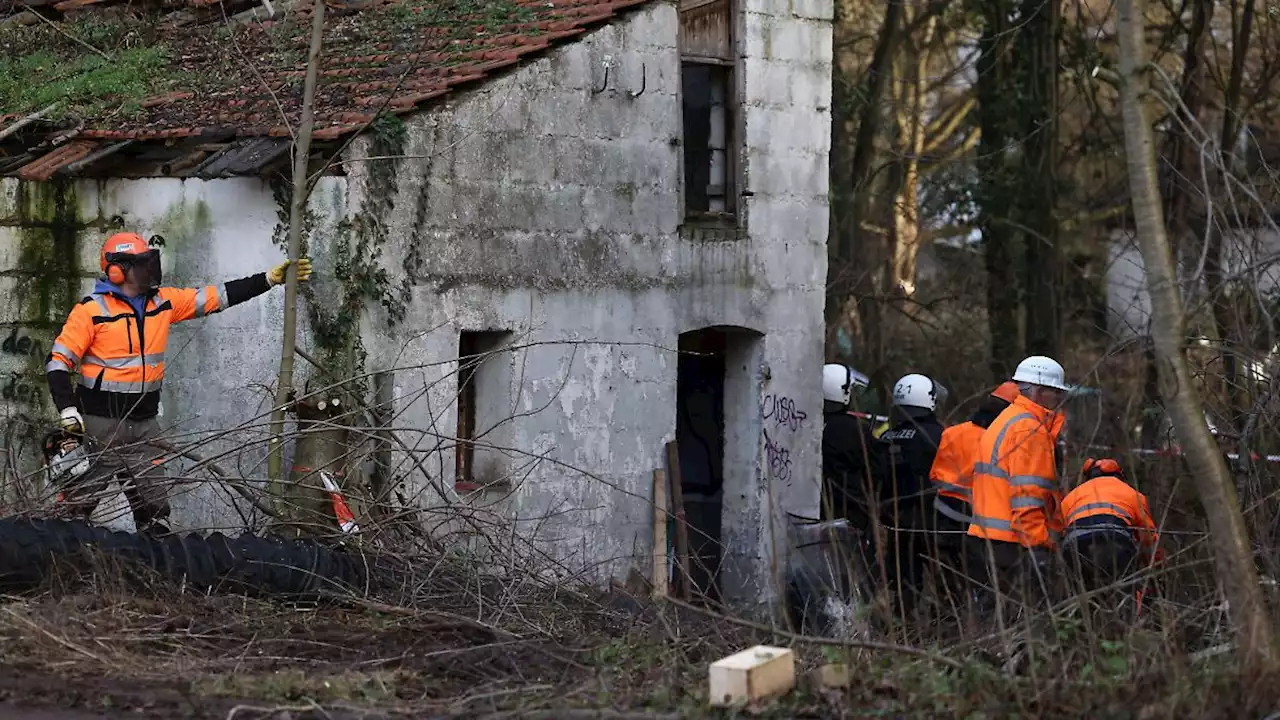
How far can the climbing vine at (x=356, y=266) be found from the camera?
11875 millimetres

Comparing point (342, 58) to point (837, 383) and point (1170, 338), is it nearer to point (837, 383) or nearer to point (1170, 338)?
point (837, 383)

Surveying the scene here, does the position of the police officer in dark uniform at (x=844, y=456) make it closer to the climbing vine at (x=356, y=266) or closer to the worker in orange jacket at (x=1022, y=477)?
the worker in orange jacket at (x=1022, y=477)

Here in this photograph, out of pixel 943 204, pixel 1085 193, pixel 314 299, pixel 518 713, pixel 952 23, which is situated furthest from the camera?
pixel 1085 193

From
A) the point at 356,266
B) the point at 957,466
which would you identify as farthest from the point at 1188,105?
the point at 356,266

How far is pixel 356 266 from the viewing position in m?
11.9

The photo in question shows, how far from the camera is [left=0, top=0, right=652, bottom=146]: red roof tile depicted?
12023 millimetres

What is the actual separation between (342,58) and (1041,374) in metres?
5.56

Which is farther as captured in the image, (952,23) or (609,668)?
(952,23)

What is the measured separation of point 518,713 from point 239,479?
332cm

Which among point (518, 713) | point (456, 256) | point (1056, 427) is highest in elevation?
point (456, 256)

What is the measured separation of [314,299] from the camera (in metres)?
11.9

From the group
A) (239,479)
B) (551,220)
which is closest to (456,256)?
(551,220)

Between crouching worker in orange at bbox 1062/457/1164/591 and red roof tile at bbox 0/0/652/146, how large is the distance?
16.1ft

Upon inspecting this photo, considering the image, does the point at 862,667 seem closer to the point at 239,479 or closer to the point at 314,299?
the point at 239,479
